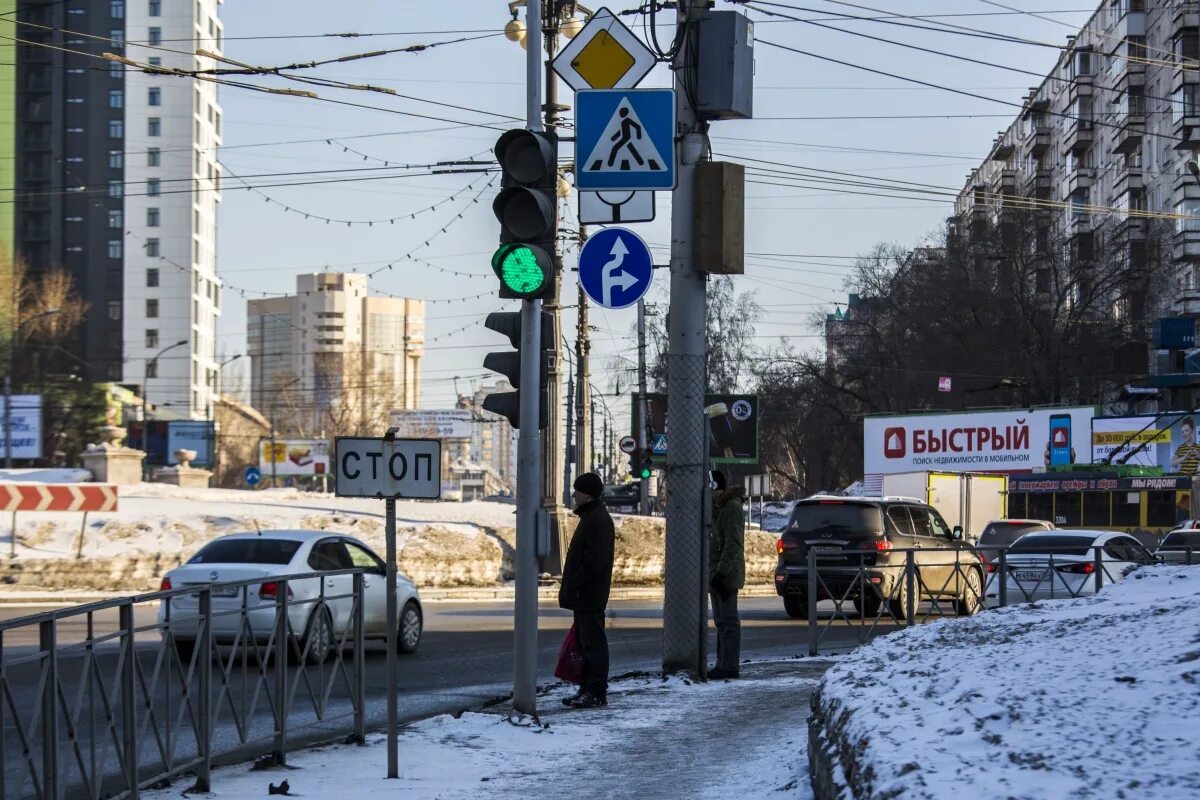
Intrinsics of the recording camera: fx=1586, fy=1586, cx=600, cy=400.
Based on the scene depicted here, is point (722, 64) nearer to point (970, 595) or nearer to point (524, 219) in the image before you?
point (524, 219)

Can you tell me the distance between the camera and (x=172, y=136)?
116188 mm

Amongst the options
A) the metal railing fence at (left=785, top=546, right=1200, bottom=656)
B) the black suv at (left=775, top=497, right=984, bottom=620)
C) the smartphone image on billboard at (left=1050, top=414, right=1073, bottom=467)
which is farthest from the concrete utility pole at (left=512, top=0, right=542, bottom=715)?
the smartphone image on billboard at (left=1050, top=414, right=1073, bottom=467)

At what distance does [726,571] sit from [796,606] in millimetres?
10807

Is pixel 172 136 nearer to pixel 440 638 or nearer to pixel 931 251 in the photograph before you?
pixel 931 251

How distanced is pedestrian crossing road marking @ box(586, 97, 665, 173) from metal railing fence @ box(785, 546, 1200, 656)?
6.42 metres

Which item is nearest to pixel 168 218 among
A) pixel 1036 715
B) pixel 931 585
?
pixel 931 585

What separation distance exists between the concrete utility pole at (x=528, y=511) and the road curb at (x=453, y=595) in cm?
1125

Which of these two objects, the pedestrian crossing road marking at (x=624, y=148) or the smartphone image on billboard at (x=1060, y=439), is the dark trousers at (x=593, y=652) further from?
the smartphone image on billboard at (x=1060, y=439)

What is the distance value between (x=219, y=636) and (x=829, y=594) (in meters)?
10.6

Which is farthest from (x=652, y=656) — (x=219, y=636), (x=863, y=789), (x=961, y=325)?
Answer: (x=961, y=325)

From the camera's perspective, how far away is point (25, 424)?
6450 cm

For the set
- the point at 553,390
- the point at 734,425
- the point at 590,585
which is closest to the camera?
the point at 590,585

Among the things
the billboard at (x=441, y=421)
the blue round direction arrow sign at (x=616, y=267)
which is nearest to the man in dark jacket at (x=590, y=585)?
the blue round direction arrow sign at (x=616, y=267)

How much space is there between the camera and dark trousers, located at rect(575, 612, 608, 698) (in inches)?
464
